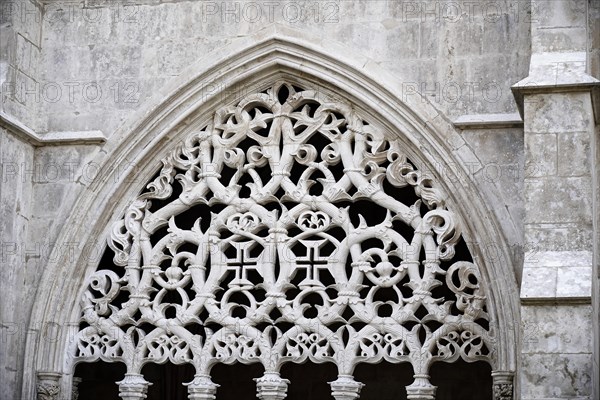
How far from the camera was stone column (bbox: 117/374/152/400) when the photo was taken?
1009 cm

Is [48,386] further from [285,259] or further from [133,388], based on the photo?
[285,259]

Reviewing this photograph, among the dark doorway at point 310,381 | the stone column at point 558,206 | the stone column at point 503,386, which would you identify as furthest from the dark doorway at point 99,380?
the stone column at point 558,206

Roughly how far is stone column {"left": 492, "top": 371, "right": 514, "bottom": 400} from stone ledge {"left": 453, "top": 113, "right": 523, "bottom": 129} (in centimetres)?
182

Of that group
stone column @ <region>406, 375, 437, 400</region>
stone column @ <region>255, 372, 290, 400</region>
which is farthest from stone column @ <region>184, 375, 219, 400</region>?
stone column @ <region>406, 375, 437, 400</region>

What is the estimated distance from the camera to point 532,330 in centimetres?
842

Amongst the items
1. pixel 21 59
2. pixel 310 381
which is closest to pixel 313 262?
pixel 21 59

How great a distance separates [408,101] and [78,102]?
268cm

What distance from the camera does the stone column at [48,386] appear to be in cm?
1011

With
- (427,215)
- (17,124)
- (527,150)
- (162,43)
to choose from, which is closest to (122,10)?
(162,43)

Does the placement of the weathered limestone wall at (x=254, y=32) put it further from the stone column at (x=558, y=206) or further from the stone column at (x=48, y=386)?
the stone column at (x=48, y=386)

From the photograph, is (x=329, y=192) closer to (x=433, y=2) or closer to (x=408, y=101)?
(x=408, y=101)

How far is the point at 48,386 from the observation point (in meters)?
10.1

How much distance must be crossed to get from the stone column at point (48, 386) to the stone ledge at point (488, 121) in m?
3.61

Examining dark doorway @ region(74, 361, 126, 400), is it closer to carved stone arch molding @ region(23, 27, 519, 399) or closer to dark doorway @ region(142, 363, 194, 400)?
dark doorway @ region(142, 363, 194, 400)
